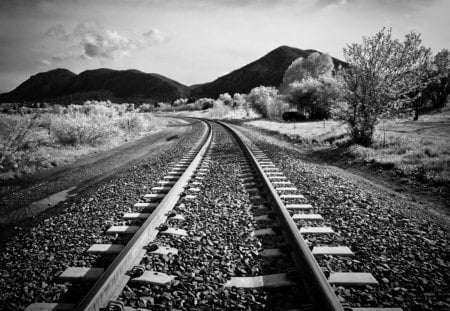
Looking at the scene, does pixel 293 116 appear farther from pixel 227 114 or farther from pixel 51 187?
pixel 51 187

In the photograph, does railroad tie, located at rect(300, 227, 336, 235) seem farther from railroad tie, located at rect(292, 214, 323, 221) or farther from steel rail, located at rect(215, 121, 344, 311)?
railroad tie, located at rect(292, 214, 323, 221)

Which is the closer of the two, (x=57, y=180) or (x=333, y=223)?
(x=333, y=223)

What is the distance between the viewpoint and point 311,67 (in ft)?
200

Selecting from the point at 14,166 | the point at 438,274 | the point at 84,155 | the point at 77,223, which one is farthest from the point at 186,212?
the point at 84,155

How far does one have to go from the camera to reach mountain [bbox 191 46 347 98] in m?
163

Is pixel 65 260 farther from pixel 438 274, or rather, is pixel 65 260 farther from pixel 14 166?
pixel 14 166

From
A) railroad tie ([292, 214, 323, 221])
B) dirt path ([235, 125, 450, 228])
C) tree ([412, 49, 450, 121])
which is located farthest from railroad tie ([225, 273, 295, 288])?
tree ([412, 49, 450, 121])

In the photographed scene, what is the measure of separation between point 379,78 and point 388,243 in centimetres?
945

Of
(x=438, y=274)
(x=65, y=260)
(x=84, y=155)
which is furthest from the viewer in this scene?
(x=84, y=155)

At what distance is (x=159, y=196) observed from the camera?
5.12 metres

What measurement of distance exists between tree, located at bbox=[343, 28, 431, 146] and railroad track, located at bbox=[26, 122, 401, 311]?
8115mm

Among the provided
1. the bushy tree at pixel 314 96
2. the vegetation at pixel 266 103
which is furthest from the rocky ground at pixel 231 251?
the vegetation at pixel 266 103

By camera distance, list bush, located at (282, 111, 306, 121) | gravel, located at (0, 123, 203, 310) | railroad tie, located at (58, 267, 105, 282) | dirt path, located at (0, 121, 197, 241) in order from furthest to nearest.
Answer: bush, located at (282, 111, 306, 121), dirt path, located at (0, 121, 197, 241), railroad tie, located at (58, 267, 105, 282), gravel, located at (0, 123, 203, 310)

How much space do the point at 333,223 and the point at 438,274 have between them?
140 centimetres
